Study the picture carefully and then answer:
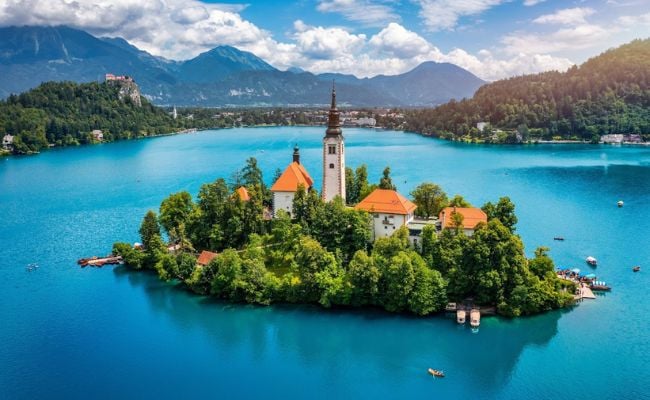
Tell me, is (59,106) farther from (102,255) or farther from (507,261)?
(507,261)

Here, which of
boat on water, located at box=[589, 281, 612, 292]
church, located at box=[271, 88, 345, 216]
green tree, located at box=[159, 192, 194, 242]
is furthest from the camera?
green tree, located at box=[159, 192, 194, 242]

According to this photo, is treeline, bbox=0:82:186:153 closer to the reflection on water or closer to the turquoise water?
the turquoise water

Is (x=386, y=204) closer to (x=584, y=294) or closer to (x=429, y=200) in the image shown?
(x=429, y=200)

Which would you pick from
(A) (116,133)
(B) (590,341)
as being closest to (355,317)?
(B) (590,341)

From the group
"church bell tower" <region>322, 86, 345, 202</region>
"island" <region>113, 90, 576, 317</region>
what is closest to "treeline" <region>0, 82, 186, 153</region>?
"island" <region>113, 90, 576, 317</region>

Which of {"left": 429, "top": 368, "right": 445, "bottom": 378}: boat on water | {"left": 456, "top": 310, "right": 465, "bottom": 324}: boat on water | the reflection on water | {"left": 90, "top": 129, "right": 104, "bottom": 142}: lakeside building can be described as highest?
{"left": 90, "top": 129, "right": 104, "bottom": 142}: lakeside building
